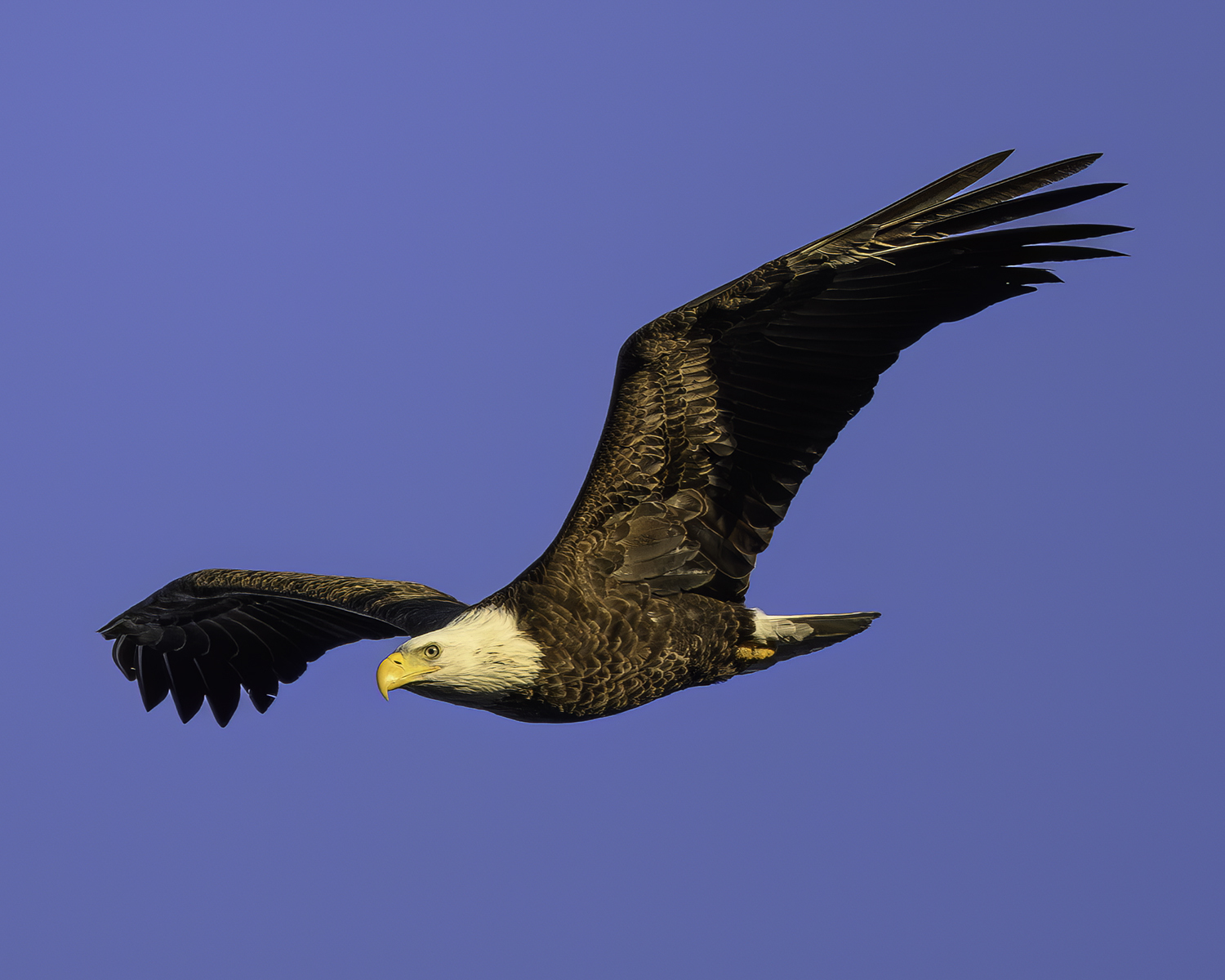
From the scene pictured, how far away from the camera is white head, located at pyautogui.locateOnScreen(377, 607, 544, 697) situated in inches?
319

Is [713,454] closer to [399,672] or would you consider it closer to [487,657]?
[487,657]

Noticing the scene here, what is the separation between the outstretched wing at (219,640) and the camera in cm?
1138

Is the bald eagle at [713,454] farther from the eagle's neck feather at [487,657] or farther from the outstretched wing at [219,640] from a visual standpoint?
the outstretched wing at [219,640]

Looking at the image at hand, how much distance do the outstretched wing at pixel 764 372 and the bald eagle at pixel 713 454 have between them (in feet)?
0.03

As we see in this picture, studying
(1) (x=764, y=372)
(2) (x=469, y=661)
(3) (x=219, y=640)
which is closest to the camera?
(2) (x=469, y=661)

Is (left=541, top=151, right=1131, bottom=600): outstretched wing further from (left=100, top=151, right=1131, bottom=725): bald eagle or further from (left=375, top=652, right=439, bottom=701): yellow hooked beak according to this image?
(left=375, top=652, right=439, bottom=701): yellow hooked beak

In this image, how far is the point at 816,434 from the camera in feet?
28.5

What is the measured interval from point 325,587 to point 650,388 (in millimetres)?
3063

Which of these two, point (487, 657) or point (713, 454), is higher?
point (713, 454)

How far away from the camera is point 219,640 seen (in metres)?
11.6

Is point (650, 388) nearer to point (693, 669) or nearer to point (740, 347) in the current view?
point (740, 347)

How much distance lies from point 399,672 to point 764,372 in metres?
2.62

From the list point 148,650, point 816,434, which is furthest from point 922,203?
point 148,650

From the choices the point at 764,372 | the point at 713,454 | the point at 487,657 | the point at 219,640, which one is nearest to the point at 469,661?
the point at 487,657
